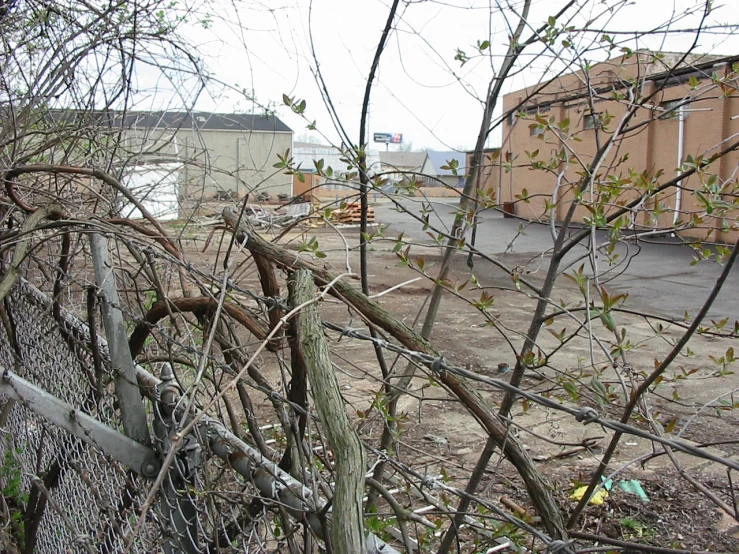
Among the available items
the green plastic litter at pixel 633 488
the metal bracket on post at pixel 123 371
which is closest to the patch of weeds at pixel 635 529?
the green plastic litter at pixel 633 488

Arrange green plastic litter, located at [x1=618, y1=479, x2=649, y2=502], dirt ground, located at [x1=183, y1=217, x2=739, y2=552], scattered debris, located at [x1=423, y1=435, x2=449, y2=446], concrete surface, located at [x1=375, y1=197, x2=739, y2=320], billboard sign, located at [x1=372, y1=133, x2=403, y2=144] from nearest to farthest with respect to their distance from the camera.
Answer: dirt ground, located at [x1=183, y1=217, x2=739, y2=552]
green plastic litter, located at [x1=618, y1=479, x2=649, y2=502]
billboard sign, located at [x1=372, y1=133, x2=403, y2=144]
scattered debris, located at [x1=423, y1=435, x2=449, y2=446]
concrete surface, located at [x1=375, y1=197, x2=739, y2=320]

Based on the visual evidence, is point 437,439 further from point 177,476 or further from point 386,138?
point 177,476

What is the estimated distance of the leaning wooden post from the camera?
0.87 m

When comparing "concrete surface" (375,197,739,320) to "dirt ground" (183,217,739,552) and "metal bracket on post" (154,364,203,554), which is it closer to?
"dirt ground" (183,217,739,552)

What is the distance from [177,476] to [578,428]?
172 inches

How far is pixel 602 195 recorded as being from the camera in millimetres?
1977

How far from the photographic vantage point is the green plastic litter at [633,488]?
4211 mm

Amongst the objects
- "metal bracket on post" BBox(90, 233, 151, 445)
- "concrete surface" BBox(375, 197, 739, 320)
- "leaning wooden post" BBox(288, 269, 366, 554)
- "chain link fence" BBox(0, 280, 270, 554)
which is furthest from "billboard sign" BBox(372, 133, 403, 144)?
"leaning wooden post" BBox(288, 269, 366, 554)

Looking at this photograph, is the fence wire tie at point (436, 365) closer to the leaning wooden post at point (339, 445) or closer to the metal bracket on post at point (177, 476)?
the leaning wooden post at point (339, 445)

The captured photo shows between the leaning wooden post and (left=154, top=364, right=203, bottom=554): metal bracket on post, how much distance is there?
0.72m

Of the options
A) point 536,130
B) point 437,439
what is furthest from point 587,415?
point 437,439

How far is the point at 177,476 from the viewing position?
1.78 metres

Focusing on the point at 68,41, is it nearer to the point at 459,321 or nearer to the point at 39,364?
the point at 39,364

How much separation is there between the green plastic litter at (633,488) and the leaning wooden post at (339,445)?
368cm
